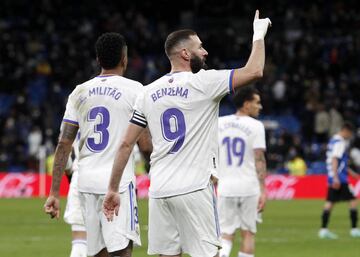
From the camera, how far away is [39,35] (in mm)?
40594

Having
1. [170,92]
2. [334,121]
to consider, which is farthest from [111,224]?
[334,121]

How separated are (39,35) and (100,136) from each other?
32.2m

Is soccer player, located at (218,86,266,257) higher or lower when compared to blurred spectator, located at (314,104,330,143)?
lower

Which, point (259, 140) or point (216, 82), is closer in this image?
point (216, 82)

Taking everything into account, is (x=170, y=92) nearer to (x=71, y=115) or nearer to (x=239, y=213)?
(x=71, y=115)

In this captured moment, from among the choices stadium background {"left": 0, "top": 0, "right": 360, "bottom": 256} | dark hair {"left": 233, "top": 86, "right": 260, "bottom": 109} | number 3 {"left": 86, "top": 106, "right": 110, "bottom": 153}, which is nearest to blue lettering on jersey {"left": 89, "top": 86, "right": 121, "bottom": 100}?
number 3 {"left": 86, "top": 106, "right": 110, "bottom": 153}

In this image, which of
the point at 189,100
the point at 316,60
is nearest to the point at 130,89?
the point at 189,100

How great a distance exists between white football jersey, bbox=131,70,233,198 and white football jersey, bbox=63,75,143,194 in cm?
68

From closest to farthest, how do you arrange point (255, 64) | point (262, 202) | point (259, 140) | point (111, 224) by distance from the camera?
point (255, 64), point (111, 224), point (262, 202), point (259, 140)

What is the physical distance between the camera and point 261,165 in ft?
43.0

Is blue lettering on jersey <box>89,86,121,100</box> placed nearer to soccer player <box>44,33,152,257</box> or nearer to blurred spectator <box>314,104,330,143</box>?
soccer player <box>44,33,152,257</box>

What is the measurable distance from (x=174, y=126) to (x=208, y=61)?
3032cm

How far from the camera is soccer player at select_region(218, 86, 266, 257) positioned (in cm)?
1330

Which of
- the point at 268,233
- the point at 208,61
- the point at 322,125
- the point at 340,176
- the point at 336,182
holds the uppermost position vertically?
the point at 208,61
